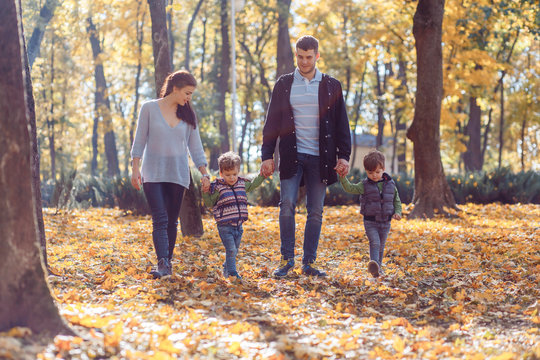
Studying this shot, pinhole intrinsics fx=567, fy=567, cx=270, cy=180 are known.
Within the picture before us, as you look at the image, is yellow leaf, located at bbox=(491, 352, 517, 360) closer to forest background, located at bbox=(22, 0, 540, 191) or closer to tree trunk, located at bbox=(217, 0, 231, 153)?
forest background, located at bbox=(22, 0, 540, 191)

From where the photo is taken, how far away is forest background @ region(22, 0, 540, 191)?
16.2 meters

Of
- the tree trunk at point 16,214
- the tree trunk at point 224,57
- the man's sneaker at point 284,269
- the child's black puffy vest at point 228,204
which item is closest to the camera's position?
the tree trunk at point 16,214

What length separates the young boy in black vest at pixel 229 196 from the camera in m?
5.11

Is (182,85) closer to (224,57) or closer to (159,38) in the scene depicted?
(159,38)

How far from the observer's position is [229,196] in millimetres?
5172

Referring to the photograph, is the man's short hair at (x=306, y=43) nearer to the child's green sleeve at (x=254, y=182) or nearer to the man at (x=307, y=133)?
the man at (x=307, y=133)

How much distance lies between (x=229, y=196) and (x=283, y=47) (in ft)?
40.4

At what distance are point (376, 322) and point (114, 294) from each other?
7.17ft

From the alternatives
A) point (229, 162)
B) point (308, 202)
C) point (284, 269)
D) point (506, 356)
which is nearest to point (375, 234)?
point (308, 202)

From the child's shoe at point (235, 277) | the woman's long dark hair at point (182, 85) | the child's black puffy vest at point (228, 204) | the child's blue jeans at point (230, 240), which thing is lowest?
the child's shoe at point (235, 277)

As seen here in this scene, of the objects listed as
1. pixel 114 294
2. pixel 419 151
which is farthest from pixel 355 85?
pixel 114 294

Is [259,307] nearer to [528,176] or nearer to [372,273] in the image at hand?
[372,273]

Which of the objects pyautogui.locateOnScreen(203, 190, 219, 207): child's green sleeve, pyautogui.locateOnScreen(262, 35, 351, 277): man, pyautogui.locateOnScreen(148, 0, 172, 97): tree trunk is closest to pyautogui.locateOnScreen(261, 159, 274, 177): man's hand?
pyautogui.locateOnScreen(262, 35, 351, 277): man

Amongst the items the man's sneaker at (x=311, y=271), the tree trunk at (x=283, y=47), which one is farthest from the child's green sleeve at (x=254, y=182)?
the tree trunk at (x=283, y=47)
